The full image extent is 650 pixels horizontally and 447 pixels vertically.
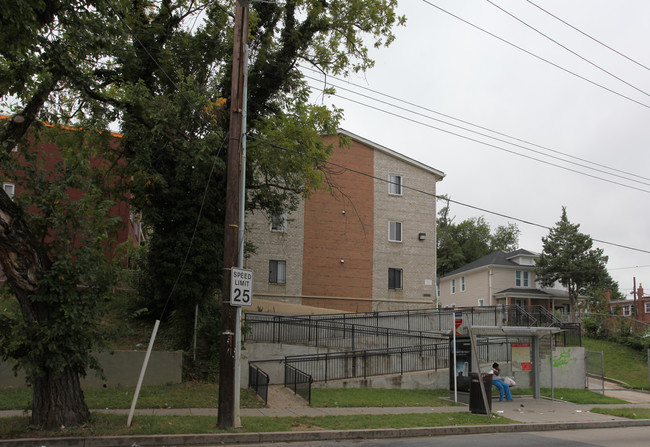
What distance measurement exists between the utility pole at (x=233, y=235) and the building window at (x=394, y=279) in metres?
21.9

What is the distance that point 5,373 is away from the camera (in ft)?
45.7

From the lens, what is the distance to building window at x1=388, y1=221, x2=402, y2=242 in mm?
33156

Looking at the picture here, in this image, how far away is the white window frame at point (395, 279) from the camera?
32.7m

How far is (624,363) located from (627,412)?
1466cm

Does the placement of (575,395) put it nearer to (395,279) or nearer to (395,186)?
(395,279)

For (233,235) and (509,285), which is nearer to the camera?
(233,235)

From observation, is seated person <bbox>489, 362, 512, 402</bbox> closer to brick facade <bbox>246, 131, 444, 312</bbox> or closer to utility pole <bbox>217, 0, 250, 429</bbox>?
utility pole <bbox>217, 0, 250, 429</bbox>

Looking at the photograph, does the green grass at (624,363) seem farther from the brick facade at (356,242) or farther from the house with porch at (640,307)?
the house with porch at (640,307)

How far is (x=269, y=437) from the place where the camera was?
10.4 metres

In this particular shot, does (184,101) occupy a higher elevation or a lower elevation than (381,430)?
higher

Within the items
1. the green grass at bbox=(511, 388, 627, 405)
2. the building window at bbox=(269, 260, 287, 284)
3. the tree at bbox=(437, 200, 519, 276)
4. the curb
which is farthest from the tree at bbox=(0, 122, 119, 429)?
Answer: the tree at bbox=(437, 200, 519, 276)

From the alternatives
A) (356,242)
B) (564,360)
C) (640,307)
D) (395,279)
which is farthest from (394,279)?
(640,307)

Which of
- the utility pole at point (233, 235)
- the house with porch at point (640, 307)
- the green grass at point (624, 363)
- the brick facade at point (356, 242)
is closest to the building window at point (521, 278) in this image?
the house with porch at point (640, 307)

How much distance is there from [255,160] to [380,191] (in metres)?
15.5
